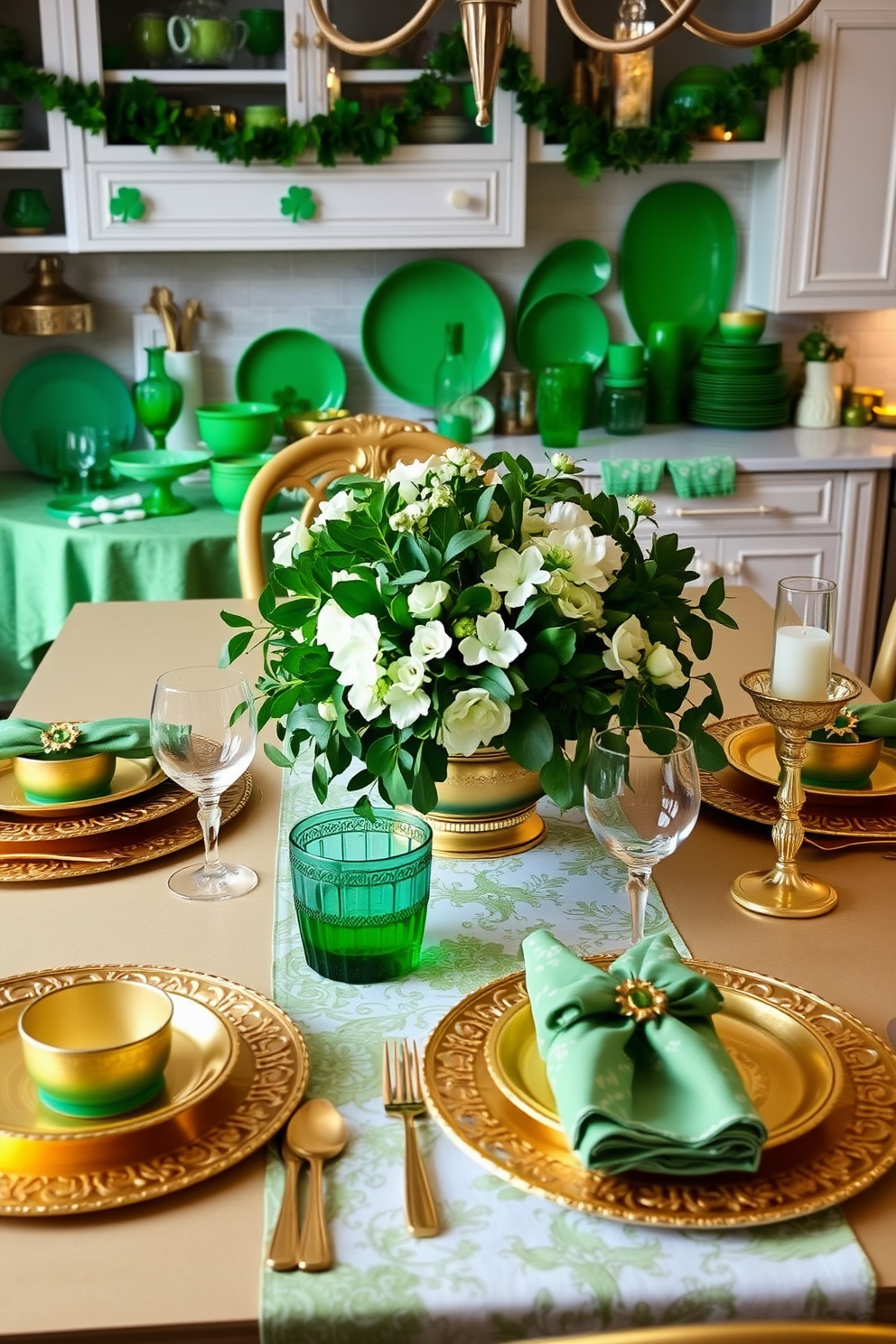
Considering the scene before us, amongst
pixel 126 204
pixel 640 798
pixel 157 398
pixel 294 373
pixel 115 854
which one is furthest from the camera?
pixel 294 373

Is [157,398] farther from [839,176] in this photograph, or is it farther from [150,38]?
[839,176]

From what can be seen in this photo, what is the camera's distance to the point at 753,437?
3402mm

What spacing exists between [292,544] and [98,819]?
12.2 inches

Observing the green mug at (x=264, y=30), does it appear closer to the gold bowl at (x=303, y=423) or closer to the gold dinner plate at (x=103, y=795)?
the gold bowl at (x=303, y=423)

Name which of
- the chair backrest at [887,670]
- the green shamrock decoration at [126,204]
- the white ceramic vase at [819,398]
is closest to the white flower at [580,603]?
the chair backrest at [887,670]

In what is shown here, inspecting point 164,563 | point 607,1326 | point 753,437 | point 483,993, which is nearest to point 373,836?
point 483,993

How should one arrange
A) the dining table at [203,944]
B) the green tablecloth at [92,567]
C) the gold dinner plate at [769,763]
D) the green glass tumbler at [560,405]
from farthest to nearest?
the green glass tumbler at [560,405]
the green tablecloth at [92,567]
the gold dinner plate at [769,763]
the dining table at [203,944]

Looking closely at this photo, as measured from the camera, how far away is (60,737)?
1.36 metres

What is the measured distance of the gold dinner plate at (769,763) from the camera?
134cm

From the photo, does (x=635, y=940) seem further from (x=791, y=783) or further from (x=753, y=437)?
(x=753, y=437)

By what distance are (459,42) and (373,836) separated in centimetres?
239

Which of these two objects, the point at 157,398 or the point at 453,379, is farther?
the point at 453,379

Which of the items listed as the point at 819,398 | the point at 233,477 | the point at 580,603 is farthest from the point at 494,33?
the point at 819,398

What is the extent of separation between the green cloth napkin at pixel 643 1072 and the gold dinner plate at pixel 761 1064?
0.08ft
